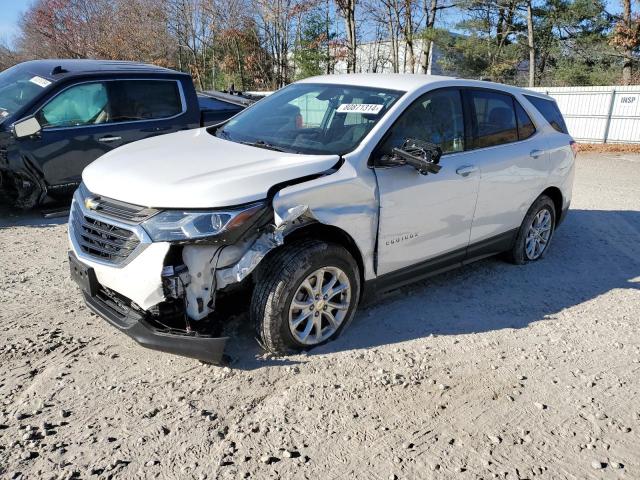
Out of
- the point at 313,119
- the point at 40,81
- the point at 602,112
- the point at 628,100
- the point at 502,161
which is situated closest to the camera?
the point at 313,119

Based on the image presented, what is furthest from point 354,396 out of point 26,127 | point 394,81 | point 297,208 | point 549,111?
point 26,127

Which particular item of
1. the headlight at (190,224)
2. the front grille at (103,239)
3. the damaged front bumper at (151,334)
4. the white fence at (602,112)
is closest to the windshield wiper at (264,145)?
the headlight at (190,224)

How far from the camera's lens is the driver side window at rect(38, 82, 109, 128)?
632 cm

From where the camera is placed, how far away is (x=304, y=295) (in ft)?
11.6

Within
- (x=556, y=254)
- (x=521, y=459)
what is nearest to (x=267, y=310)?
(x=521, y=459)

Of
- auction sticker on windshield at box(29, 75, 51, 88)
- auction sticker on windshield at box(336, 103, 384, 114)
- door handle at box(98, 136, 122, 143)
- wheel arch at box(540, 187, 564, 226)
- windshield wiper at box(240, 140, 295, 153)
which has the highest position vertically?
auction sticker on windshield at box(29, 75, 51, 88)

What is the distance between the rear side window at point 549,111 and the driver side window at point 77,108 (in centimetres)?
491

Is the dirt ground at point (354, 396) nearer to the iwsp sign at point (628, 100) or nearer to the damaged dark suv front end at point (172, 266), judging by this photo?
the damaged dark suv front end at point (172, 266)

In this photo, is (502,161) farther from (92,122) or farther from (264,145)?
(92,122)

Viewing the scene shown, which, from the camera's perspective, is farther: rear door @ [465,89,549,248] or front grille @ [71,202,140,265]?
rear door @ [465,89,549,248]

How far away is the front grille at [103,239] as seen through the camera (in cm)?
314

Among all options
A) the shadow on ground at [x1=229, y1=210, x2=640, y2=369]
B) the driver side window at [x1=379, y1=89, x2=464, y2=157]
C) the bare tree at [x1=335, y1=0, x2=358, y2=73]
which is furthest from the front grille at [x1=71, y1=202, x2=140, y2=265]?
the bare tree at [x1=335, y1=0, x2=358, y2=73]

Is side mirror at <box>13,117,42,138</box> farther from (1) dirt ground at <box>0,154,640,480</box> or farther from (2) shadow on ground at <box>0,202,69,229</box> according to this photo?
(1) dirt ground at <box>0,154,640,480</box>

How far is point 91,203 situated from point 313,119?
5.69 ft
